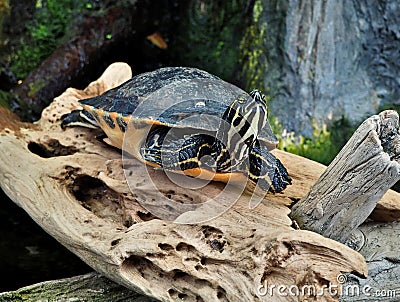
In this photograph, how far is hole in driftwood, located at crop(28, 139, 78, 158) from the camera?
1.98 m

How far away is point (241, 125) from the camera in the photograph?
1448mm

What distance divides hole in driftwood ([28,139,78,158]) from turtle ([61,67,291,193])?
0.22 m

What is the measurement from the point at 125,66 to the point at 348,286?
1533 mm

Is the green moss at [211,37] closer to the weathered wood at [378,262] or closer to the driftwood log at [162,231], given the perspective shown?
the driftwood log at [162,231]

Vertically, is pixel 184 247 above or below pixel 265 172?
below

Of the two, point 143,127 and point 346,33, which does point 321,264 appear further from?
point 346,33

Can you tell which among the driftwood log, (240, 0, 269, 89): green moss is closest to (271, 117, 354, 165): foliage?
(240, 0, 269, 89): green moss

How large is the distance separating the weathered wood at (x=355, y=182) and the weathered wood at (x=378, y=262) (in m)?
0.11

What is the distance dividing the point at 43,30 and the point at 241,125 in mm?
2067

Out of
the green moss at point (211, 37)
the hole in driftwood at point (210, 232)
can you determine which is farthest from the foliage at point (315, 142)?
the hole in driftwood at point (210, 232)

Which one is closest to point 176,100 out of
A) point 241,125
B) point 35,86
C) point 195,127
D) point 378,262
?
point 195,127

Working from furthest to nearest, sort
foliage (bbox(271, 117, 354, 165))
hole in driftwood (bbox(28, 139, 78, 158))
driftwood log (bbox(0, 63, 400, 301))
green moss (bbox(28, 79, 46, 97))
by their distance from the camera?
1. green moss (bbox(28, 79, 46, 97))
2. foliage (bbox(271, 117, 354, 165))
3. hole in driftwood (bbox(28, 139, 78, 158))
4. driftwood log (bbox(0, 63, 400, 301))

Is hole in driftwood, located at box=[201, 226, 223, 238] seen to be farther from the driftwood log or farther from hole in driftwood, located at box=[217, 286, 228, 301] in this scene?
hole in driftwood, located at box=[217, 286, 228, 301]

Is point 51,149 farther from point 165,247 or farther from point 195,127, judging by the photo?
point 165,247
